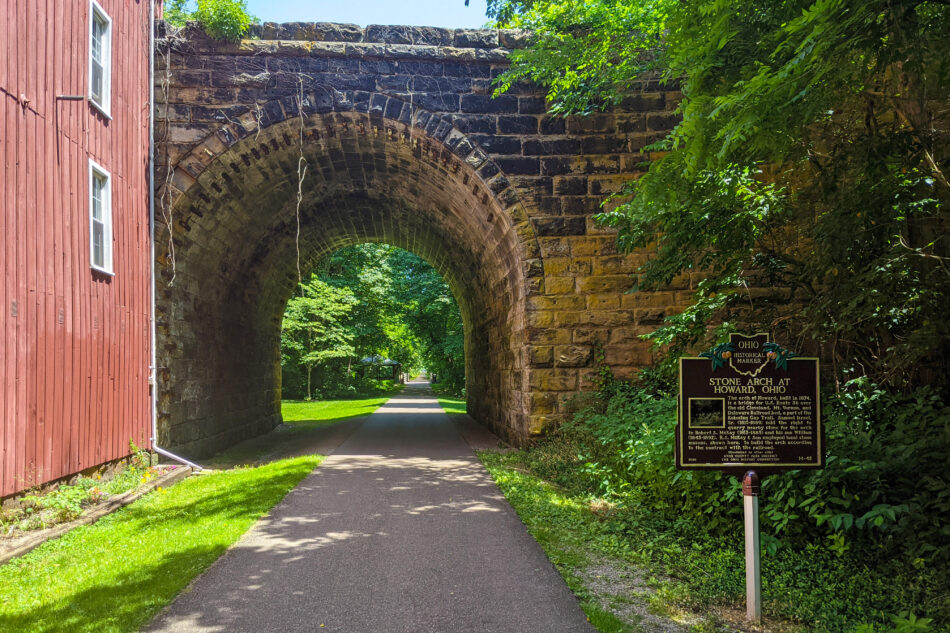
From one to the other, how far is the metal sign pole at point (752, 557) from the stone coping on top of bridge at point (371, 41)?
8.58 m

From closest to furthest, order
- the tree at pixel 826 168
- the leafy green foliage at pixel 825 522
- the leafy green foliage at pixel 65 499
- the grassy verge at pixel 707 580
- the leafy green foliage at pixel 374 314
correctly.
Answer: the grassy verge at pixel 707 580 → the tree at pixel 826 168 → the leafy green foliage at pixel 825 522 → the leafy green foliage at pixel 65 499 → the leafy green foliage at pixel 374 314

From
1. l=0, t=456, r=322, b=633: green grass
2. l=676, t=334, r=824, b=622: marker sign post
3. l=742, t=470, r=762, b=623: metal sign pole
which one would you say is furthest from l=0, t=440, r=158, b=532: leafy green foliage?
l=742, t=470, r=762, b=623: metal sign pole

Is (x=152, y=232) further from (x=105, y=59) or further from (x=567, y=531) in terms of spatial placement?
(x=567, y=531)

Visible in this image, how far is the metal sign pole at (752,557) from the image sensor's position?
3.92m

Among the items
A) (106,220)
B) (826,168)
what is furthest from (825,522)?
(106,220)

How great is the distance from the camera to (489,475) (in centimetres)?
882

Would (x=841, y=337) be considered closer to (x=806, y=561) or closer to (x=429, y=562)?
(x=806, y=561)

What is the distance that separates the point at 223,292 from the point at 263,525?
765 cm

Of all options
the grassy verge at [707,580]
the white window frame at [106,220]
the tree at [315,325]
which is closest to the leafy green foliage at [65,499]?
the white window frame at [106,220]

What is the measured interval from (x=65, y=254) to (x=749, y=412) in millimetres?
7655

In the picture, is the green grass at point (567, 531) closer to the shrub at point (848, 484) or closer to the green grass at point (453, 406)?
the shrub at point (848, 484)

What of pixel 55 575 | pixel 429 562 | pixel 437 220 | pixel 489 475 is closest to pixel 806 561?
pixel 429 562

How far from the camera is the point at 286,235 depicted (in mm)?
14852

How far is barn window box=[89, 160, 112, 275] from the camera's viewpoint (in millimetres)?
8414
